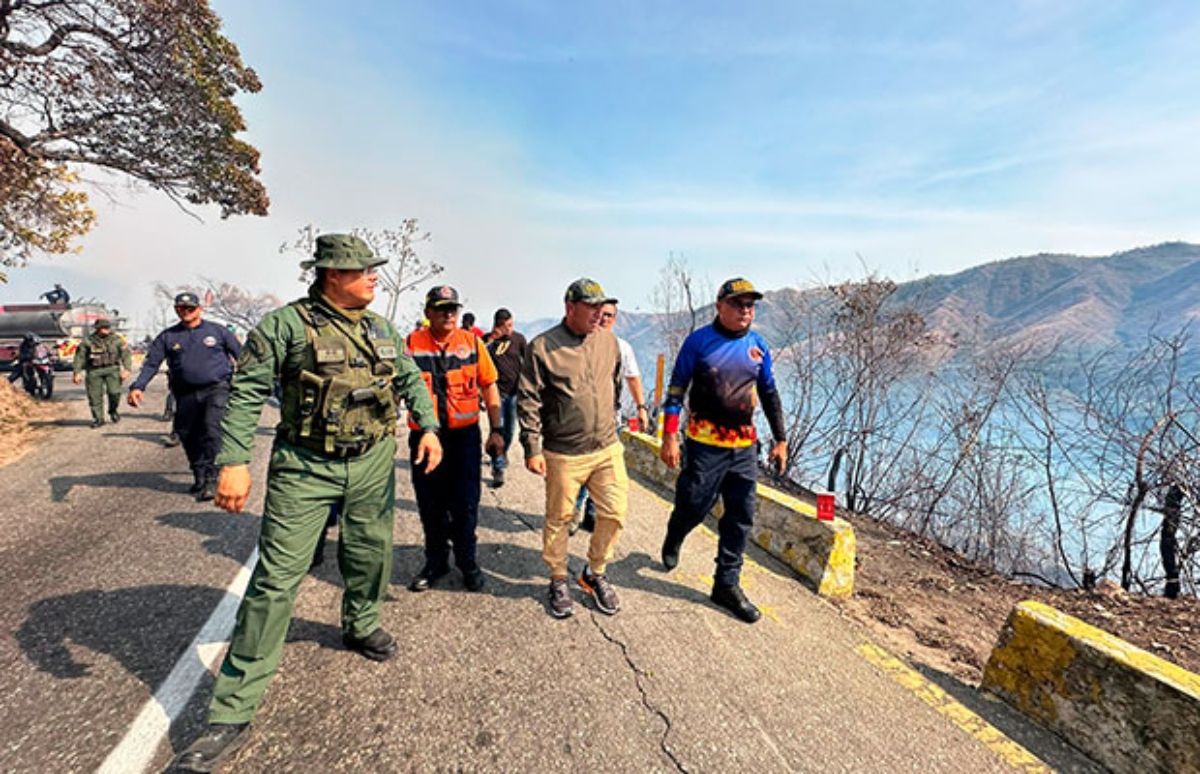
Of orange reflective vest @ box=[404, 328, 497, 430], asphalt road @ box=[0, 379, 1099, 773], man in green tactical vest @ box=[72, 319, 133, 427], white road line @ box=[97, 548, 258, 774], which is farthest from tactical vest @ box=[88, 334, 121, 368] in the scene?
orange reflective vest @ box=[404, 328, 497, 430]

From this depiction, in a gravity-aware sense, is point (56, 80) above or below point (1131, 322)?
below

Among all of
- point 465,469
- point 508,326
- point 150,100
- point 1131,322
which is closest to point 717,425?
point 465,469

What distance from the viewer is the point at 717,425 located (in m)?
3.41

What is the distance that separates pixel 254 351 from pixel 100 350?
9.63 meters

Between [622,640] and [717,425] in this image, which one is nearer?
[622,640]

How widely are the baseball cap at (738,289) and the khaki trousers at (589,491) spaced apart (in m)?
1.29

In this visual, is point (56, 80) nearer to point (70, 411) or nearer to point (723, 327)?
point (70, 411)

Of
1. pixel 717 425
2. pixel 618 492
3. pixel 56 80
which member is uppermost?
pixel 56 80

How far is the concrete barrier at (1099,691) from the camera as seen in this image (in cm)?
204

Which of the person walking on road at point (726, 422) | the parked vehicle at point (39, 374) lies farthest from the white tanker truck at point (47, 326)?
the person walking on road at point (726, 422)

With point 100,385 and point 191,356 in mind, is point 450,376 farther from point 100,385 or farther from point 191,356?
point 100,385

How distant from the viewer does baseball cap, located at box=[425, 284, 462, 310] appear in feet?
11.1

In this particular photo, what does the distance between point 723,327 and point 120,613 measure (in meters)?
4.19

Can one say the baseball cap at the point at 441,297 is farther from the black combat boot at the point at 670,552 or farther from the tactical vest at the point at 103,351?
the tactical vest at the point at 103,351
